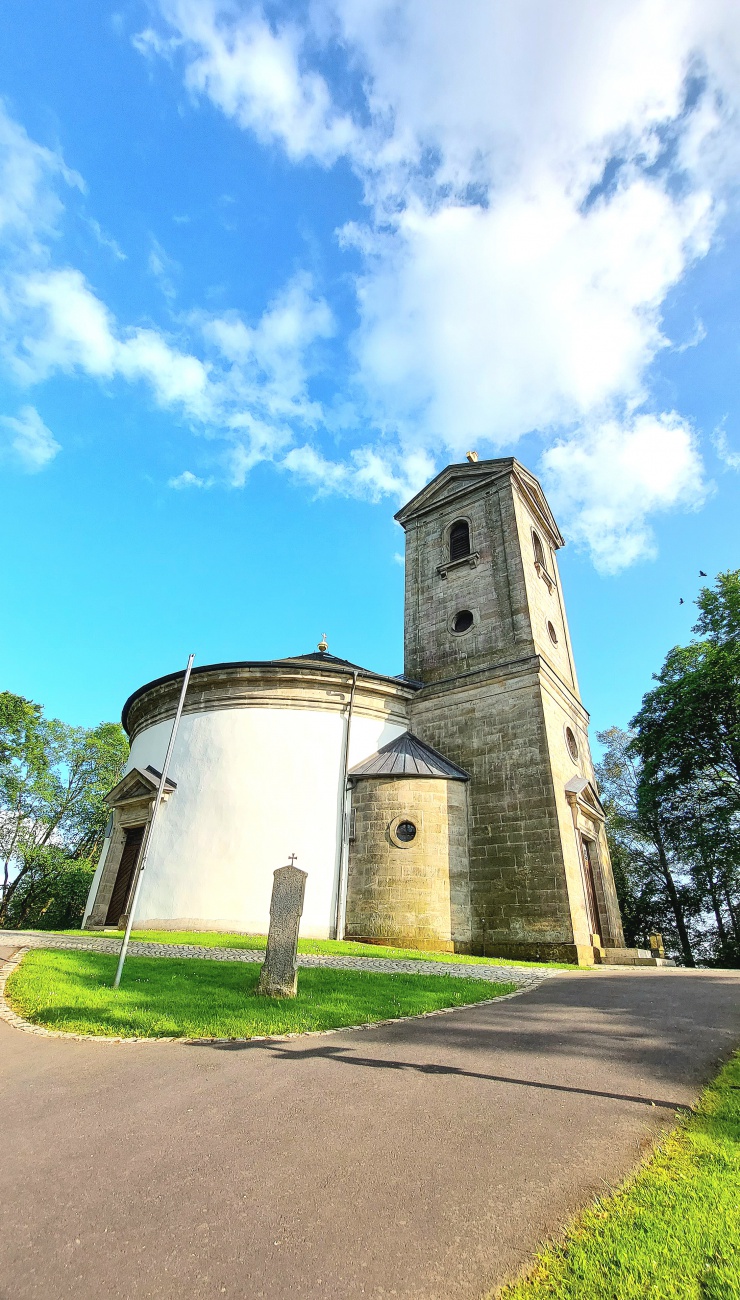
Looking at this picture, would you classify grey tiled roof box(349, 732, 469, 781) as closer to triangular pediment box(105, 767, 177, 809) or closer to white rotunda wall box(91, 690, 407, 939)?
white rotunda wall box(91, 690, 407, 939)

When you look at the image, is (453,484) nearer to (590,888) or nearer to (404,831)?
(404,831)

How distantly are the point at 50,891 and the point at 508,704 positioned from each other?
36434 millimetres

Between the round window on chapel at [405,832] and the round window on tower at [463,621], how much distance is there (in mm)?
7475

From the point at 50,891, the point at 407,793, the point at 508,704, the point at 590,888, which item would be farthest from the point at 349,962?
the point at 50,891

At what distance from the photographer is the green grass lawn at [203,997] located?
6277mm

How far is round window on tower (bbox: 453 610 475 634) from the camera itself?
2062 cm

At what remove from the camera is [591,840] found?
59.7 ft

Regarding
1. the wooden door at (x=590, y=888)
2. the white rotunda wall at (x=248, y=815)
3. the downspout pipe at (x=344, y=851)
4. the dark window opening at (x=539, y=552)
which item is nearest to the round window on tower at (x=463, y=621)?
the dark window opening at (x=539, y=552)

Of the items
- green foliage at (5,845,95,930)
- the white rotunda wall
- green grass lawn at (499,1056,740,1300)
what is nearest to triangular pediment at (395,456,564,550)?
the white rotunda wall

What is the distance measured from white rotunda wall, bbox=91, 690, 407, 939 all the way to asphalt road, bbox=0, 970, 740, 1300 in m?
10.1

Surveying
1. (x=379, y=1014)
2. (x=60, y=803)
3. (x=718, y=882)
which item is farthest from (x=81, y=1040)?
(x=60, y=803)

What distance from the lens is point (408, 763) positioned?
56.0 ft

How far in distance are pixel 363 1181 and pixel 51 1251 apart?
1534mm

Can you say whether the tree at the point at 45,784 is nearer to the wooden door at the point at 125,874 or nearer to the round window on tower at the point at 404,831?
the wooden door at the point at 125,874
